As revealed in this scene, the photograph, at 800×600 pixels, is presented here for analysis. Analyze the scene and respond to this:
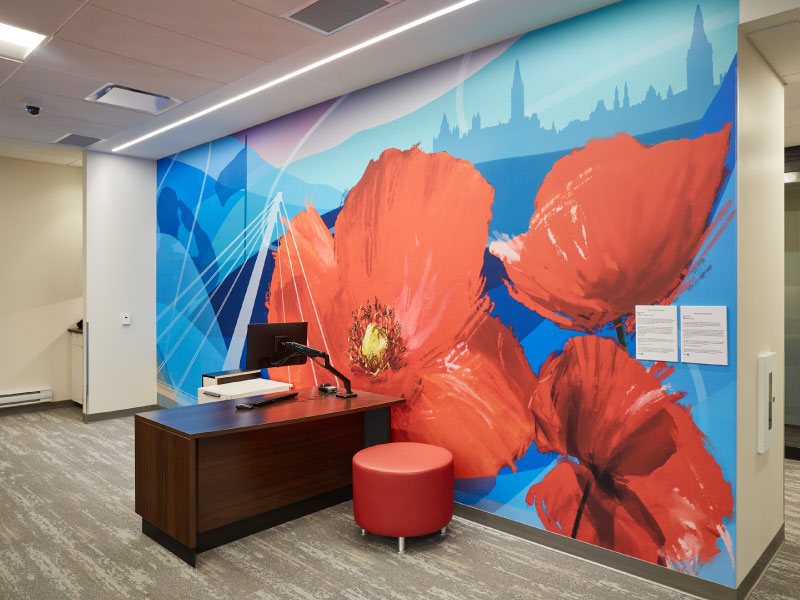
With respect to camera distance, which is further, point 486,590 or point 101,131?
point 101,131

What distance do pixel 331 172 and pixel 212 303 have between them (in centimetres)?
216

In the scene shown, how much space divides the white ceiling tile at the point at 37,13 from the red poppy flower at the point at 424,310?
6.78 feet

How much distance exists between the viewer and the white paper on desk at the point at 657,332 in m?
2.79

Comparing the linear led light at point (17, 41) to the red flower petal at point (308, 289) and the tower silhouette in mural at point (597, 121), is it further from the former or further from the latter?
the tower silhouette in mural at point (597, 121)

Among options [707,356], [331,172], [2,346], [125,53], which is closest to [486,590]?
[707,356]

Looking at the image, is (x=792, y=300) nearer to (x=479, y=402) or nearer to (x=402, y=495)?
(x=479, y=402)

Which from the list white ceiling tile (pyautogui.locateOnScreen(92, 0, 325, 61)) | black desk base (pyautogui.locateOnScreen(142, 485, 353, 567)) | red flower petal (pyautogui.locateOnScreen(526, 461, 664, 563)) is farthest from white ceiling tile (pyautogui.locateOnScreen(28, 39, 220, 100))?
red flower petal (pyautogui.locateOnScreen(526, 461, 664, 563))

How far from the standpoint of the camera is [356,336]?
433 cm

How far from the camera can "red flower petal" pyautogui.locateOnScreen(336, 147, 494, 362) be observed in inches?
143

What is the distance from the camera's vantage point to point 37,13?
3000 millimetres

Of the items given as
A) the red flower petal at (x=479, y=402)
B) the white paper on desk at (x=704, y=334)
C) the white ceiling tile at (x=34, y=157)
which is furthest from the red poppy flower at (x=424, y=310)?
the white ceiling tile at (x=34, y=157)

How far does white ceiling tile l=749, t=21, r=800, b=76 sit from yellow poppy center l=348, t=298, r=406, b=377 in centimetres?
262

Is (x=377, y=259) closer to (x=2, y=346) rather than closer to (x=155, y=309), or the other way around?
(x=155, y=309)

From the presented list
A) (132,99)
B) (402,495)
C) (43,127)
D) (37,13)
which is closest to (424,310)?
(402,495)
